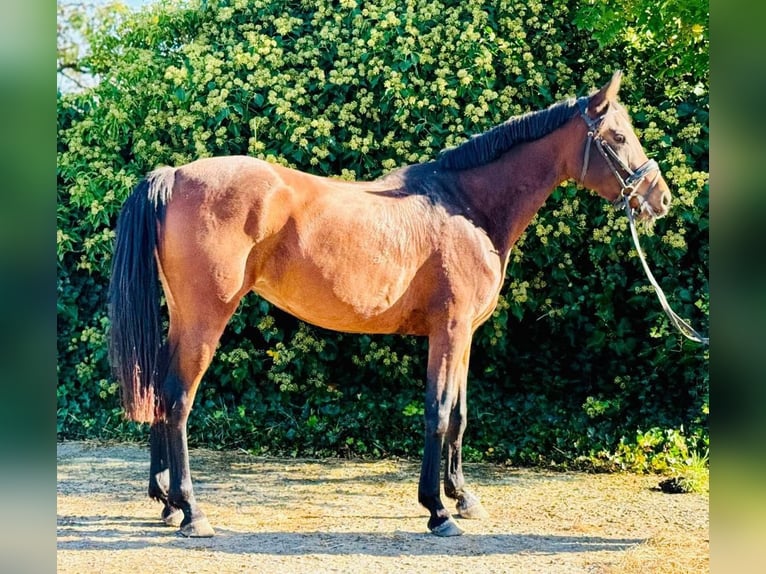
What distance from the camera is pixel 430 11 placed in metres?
5.93

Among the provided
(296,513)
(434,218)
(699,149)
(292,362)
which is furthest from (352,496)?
(699,149)

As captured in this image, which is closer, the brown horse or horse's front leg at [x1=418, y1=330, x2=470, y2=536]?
the brown horse

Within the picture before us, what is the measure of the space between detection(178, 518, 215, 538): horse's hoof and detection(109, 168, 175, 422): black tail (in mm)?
614

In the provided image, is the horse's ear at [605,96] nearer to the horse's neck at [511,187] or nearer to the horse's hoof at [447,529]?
the horse's neck at [511,187]

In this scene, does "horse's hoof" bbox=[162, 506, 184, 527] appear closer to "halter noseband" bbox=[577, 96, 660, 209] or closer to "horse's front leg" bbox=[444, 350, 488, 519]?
"horse's front leg" bbox=[444, 350, 488, 519]

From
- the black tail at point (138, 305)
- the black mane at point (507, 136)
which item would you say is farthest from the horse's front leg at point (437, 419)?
the black tail at point (138, 305)

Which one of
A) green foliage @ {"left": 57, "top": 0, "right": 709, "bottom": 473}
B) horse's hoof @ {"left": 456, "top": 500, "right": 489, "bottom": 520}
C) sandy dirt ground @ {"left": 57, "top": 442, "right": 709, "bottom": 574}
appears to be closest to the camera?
sandy dirt ground @ {"left": 57, "top": 442, "right": 709, "bottom": 574}

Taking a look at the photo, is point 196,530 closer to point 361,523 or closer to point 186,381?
point 186,381

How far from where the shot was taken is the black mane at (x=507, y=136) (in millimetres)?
4406

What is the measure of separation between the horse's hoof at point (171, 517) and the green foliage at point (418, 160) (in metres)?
1.86

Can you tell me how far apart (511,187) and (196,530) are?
2.61 metres

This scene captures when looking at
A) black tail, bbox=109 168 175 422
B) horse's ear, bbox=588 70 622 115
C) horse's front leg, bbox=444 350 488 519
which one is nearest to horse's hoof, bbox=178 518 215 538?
black tail, bbox=109 168 175 422

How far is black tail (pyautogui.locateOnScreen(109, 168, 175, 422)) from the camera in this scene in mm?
3957

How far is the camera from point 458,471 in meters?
4.60
